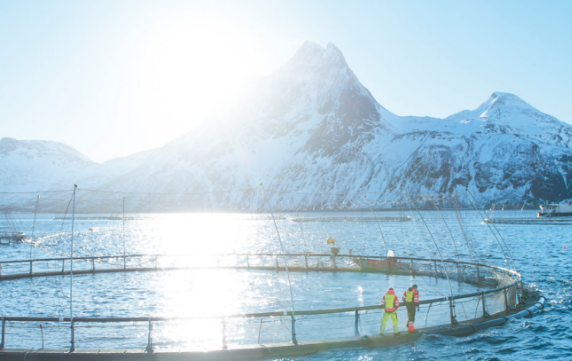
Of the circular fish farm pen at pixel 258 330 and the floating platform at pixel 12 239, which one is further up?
the circular fish farm pen at pixel 258 330

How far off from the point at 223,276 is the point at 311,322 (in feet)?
74.2

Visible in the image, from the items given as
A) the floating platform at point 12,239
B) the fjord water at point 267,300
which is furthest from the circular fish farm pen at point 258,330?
the floating platform at point 12,239

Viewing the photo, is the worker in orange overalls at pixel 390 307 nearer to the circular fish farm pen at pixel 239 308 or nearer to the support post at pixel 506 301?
the circular fish farm pen at pixel 239 308

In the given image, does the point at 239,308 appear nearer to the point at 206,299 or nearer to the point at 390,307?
the point at 206,299

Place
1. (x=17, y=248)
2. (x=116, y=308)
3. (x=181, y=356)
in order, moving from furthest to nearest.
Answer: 1. (x=17, y=248)
2. (x=116, y=308)
3. (x=181, y=356)

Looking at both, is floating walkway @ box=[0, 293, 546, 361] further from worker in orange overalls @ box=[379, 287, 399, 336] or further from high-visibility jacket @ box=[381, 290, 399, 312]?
high-visibility jacket @ box=[381, 290, 399, 312]

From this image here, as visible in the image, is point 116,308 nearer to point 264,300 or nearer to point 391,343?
point 264,300

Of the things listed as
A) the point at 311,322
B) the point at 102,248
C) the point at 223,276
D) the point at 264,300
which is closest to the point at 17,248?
the point at 102,248

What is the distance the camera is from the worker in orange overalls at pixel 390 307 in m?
20.1

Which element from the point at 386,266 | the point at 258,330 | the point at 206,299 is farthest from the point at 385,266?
the point at 258,330

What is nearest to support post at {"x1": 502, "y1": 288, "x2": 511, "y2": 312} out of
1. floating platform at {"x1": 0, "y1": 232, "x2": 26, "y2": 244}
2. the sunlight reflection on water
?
the sunlight reflection on water

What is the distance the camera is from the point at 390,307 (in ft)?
66.4

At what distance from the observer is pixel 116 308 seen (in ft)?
100

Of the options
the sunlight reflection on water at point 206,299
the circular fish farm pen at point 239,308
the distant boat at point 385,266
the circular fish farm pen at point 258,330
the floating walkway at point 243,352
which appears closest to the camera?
the floating walkway at point 243,352
